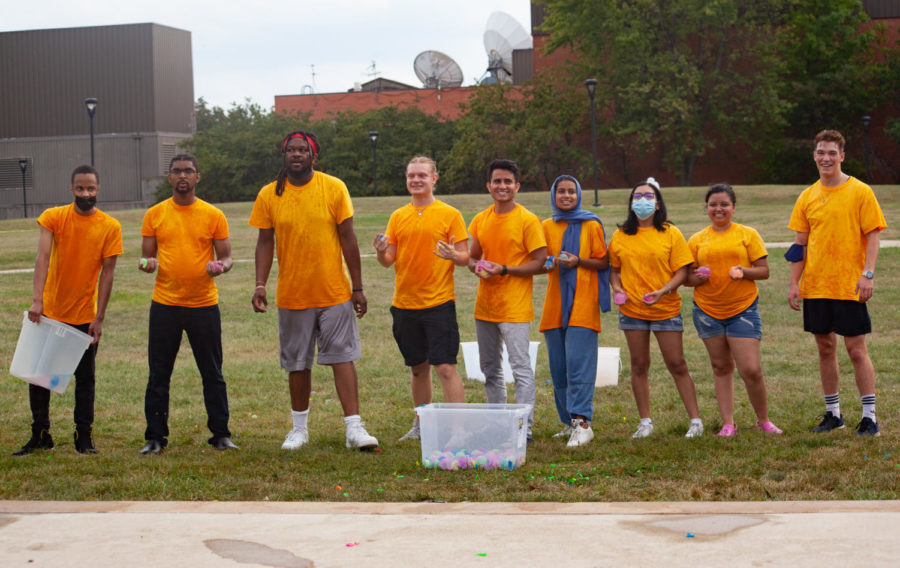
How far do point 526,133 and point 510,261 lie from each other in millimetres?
35738

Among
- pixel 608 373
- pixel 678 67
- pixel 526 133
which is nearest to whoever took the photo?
pixel 608 373

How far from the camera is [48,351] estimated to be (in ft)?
20.4

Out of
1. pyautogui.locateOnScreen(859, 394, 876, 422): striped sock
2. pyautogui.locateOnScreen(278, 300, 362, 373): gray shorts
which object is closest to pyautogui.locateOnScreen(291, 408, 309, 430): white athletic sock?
pyautogui.locateOnScreen(278, 300, 362, 373): gray shorts

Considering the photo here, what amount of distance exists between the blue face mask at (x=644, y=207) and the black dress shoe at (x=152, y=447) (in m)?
3.36

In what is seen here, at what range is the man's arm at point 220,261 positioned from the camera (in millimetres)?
6152

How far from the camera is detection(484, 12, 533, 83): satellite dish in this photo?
54.9m

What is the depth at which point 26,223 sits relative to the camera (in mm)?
29734

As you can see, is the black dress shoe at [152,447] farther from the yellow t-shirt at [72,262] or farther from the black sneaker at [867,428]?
the black sneaker at [867,428]

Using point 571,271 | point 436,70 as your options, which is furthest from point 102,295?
point 436,70

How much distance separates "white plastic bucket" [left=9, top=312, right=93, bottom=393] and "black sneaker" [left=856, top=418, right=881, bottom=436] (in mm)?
4810

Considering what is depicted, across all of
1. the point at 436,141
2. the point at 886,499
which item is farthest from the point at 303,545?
the point at 436,141

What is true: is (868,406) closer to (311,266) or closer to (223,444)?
(311,266)

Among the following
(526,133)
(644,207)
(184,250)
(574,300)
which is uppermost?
(526,133)

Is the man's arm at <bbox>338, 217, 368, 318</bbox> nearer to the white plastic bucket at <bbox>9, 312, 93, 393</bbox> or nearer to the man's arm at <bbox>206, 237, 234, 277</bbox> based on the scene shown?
the man's arm at <bbox>206, 237, 234, 277</bbox>
